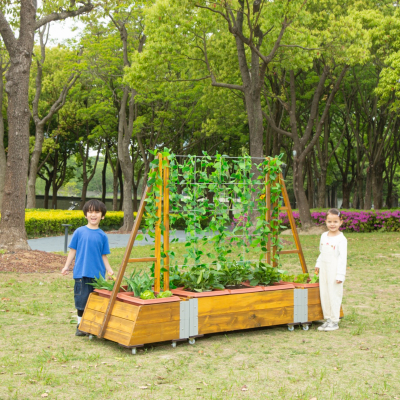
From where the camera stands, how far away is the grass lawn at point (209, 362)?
12.5 ft

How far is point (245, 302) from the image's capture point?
18.2 ft

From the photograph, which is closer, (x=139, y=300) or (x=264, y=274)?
(x=139, y=300)

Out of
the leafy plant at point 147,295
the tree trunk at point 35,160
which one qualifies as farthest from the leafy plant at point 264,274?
the tree trunk at point 35,160

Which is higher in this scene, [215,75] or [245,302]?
[215,75]

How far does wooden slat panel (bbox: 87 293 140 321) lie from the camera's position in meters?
4.87

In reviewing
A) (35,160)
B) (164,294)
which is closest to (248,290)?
(164,294)

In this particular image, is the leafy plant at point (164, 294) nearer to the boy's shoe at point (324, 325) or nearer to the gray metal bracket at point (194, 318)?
the gray metal bracket at point (194, 318)

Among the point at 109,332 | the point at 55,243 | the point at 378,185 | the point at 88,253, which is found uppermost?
the point at 378,185

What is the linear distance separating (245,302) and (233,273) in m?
0.54

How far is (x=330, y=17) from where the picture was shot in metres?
16.1

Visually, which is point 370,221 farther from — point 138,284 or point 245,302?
point 138,284

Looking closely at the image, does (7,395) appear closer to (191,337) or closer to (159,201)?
(191,337)

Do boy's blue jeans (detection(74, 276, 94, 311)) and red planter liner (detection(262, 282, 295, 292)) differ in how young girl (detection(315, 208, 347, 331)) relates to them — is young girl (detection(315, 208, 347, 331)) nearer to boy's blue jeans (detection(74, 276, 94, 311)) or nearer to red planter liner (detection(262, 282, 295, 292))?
red planter liner (detection(262, 282, 295, 292))

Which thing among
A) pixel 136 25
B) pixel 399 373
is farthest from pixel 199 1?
pixel 399 373
